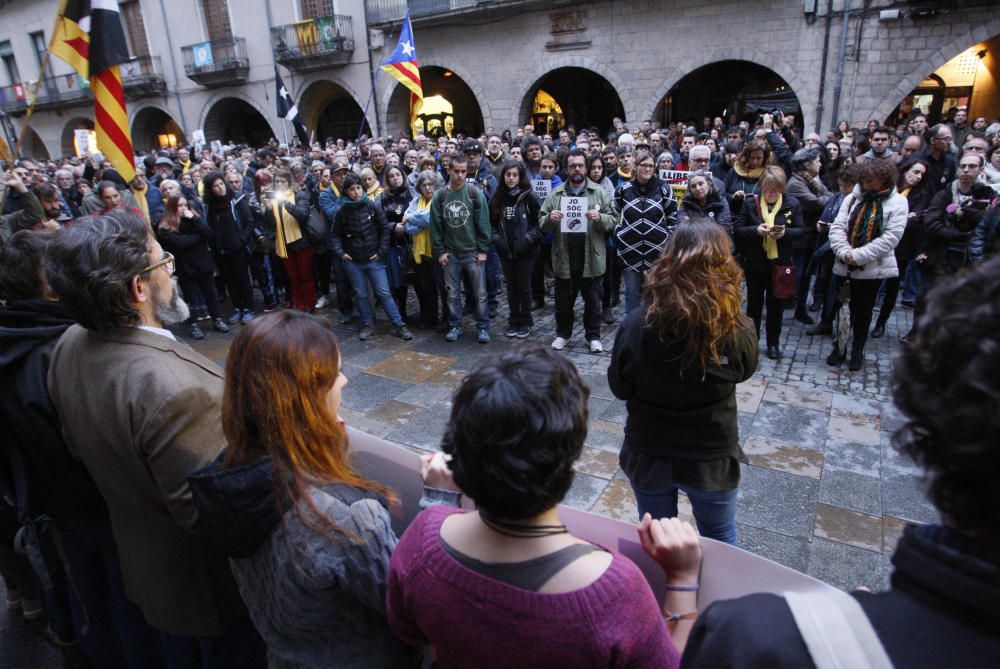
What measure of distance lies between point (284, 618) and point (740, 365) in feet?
5.47

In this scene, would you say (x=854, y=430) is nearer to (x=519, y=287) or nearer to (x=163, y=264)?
(x=519, y=287)

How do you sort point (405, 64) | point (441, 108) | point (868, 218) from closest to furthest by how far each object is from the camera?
point (868, 218) < point (405, 64) < point (441, 108)

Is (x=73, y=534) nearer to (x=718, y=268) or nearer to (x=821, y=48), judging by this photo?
(x=718, y=268)

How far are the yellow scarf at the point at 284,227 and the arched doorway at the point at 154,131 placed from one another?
24.0 m

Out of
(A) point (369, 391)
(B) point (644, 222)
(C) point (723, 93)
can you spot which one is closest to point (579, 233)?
(B) point (644, 222)

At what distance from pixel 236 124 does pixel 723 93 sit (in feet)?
67.2

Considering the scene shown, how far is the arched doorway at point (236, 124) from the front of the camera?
25.0 m

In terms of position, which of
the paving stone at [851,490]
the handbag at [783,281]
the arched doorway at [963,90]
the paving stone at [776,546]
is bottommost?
the paving stone at [851,490]

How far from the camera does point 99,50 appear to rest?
3.32 metres

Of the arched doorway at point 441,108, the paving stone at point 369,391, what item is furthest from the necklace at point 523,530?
the arched doorway at point 441,108

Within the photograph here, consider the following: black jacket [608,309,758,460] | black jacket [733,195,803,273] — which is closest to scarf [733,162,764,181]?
black jacket [733,195,803,273]

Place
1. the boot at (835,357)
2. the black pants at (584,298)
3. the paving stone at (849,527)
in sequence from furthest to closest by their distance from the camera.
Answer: the black pants at (584,298)
the boot at (835,357)
the paving stone at (849,527)

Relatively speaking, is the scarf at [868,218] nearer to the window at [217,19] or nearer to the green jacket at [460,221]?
the green jacket at [460,221]

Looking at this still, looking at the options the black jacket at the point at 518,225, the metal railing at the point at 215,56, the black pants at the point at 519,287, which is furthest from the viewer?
the metal railing at the point at 215,56
